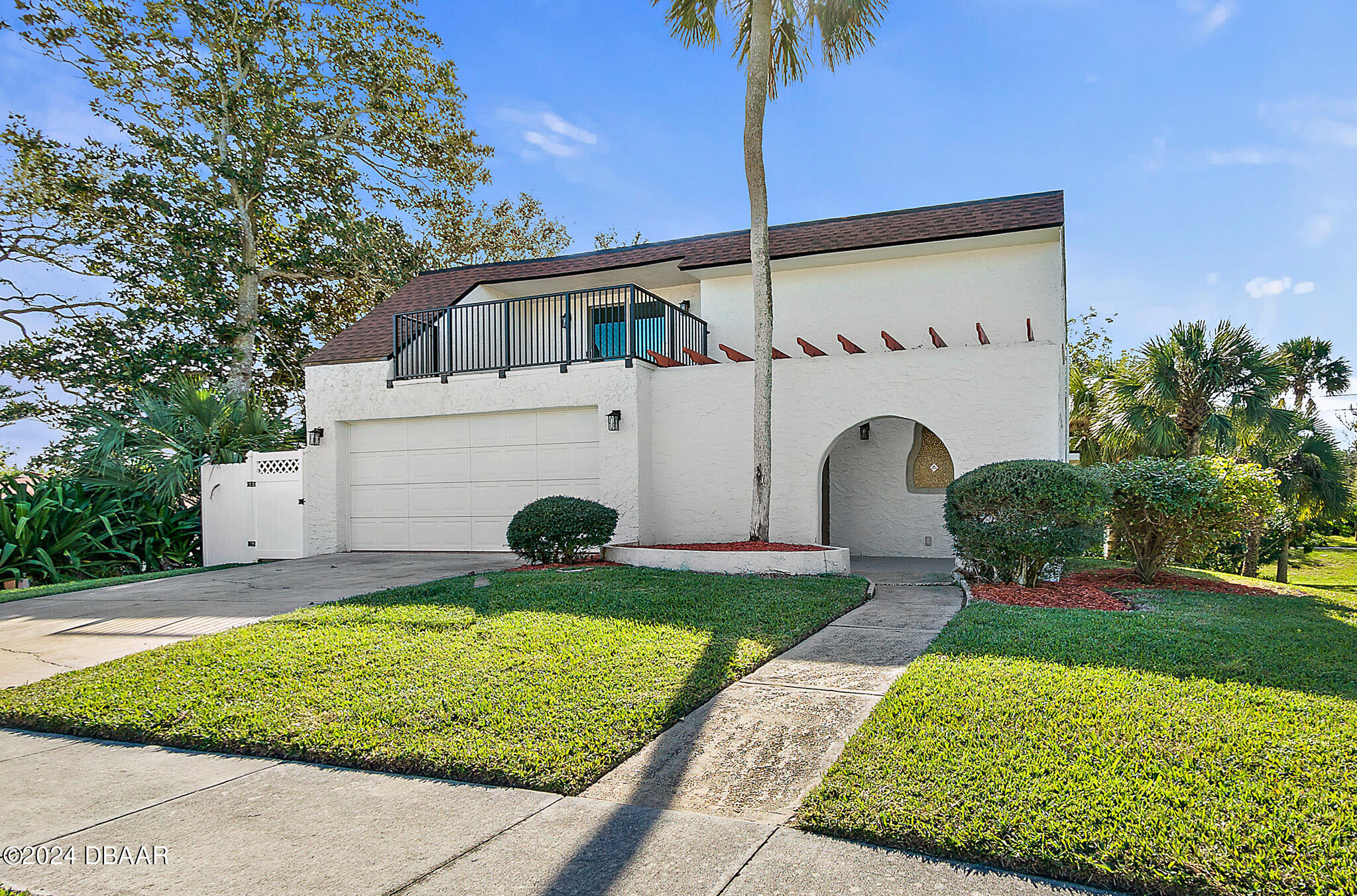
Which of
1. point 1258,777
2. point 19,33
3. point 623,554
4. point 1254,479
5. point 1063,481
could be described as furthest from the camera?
point 19,33

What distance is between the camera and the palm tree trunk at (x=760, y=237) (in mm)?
10133

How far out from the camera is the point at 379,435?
44.4 feet

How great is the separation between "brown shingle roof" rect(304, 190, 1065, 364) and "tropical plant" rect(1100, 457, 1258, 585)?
4119mm

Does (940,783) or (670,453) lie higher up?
(670,453)

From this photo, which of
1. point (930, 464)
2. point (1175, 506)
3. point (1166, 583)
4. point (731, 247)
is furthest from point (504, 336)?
point (1166, 583)

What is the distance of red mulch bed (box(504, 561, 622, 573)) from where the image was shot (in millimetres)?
9578

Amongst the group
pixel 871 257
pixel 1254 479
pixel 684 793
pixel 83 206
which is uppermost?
pixel 83 206

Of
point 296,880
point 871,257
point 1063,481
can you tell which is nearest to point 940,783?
point 296,880

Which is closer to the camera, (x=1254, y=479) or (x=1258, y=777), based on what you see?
(x=1258, y=777)

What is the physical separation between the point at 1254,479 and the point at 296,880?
34.9 feet

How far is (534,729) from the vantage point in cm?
376

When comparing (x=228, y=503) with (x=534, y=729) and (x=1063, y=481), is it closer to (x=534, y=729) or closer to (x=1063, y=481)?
(x=534, y=729)

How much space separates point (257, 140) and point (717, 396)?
51.9ft

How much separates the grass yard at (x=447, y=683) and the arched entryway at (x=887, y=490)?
5.77m
